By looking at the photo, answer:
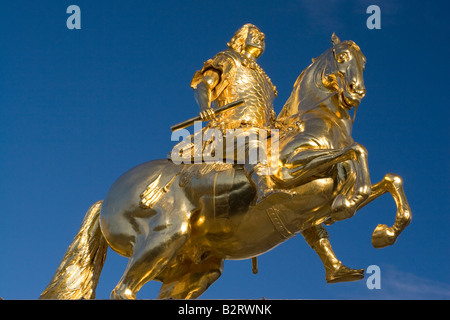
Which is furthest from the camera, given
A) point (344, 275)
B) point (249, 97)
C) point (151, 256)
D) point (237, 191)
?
point (249, 97)

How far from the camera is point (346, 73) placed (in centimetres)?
624

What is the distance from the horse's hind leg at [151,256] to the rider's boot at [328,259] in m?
1.26

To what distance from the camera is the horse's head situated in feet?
20.3

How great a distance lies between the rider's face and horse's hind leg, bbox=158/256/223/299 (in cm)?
210

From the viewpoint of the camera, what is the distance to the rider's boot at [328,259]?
20.9ft

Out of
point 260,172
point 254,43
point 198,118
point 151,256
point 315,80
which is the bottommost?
point 151,256

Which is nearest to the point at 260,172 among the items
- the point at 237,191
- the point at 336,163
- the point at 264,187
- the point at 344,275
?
the point at 264,187

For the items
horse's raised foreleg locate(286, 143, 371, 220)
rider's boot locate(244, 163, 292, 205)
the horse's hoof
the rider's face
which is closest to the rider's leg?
rider's boot locate(244, 163, 292, 205)

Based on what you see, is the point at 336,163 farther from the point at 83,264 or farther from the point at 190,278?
the point at 83,264

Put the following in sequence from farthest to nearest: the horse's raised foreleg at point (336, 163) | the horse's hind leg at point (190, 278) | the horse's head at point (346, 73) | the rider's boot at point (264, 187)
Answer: the horse's hind leg at point (190, 278) < the horse's head at point (346, 73) < the rider's boot at point (264, 187) < the horse's raised foreleg at point (336, 163)

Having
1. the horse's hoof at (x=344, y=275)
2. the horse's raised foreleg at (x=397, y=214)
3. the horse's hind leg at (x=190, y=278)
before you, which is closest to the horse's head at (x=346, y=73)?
the horse's raised foreleg at (x=397, y=214)

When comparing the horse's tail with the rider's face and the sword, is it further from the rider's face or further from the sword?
the rider's face

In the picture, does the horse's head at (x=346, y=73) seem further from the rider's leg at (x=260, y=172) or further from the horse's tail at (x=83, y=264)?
the horse's tail at (x=83, y=264)

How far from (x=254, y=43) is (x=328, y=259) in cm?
226
